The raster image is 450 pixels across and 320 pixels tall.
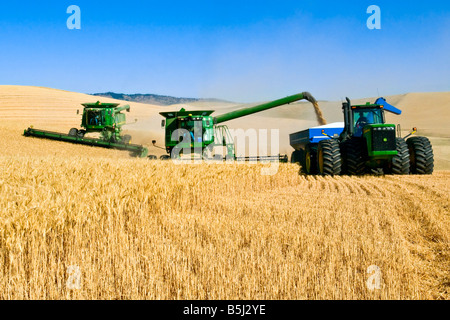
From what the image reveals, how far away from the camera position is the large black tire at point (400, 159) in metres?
10.8

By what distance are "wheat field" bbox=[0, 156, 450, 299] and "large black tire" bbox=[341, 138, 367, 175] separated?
4.54 m

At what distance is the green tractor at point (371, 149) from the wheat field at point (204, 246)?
4024mm

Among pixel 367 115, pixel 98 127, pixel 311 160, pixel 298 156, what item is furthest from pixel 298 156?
pixel 98 127

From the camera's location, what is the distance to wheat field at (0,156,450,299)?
293 centimetres

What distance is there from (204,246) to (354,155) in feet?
26.6

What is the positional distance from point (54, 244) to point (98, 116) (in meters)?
17.7

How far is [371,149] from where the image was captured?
10.5 m

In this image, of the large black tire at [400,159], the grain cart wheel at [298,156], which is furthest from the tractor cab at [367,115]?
the grain cart wheel at [298,156]

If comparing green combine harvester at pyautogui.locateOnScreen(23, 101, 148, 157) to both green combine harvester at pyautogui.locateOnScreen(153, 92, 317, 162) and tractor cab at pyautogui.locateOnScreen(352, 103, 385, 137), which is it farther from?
tractor cab at pyautogui.locateOnScreen(352, 103, 385, 137)

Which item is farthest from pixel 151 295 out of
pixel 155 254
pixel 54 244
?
pixel 54 244

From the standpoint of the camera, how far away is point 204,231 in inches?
180

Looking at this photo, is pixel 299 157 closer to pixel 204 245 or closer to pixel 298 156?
pixel 298 156

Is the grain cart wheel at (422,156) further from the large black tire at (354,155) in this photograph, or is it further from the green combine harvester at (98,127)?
the green combine harvester at (98,127)

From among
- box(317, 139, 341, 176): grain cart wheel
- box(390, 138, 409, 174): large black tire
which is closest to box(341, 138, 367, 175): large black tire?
box(317, 139, 341, 176): grain cart wheel
